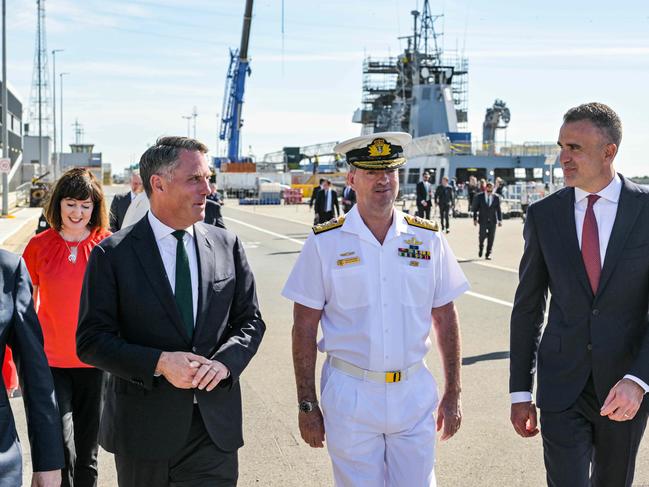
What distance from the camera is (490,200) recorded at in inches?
799

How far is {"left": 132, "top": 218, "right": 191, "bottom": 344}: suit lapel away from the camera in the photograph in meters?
3.50

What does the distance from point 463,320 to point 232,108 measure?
65.4m

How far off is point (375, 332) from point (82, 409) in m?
1.79

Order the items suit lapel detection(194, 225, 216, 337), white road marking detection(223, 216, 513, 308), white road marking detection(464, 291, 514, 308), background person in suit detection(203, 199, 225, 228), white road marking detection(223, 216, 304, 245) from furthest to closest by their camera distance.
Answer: white road marking detection(223, 216, 304, 245) → white road marking detection(223, 216, 513, 308) → white road marking detection(464, 291, 514, 308) → background person in suit detection(203, 199, 225, 228) → suit lapel detection(194, 225, 216, 337)

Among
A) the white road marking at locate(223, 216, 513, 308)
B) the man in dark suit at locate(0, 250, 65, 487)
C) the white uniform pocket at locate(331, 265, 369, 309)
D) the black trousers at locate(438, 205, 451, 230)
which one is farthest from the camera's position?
the black trousers at locate(438, 205, 451, 230)

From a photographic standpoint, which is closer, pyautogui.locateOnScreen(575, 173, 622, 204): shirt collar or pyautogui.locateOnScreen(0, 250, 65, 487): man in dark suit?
pyautogui.locateOnScreen(0, 250, 65, 487): man in dark suit

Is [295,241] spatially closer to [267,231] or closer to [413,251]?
[267,231]

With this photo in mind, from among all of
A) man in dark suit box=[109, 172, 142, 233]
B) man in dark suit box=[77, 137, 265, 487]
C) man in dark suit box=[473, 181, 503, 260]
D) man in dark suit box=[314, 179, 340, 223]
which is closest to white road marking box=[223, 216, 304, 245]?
man in dark suit box=[314, 179, 340, 223]

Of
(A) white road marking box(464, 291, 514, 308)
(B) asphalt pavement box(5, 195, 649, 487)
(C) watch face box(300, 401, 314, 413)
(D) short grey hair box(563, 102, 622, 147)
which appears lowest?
(B) asphalt pavement box(5, 195, 649, 487)

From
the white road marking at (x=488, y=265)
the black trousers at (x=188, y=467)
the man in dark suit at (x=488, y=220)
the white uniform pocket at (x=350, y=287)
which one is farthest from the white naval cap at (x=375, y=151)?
the man in dark suit at (x=488, y=220)

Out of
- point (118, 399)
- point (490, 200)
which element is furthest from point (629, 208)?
point (490, 200)

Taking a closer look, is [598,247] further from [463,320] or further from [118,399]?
[463,320]

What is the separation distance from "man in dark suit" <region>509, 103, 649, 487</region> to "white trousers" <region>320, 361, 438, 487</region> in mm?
552

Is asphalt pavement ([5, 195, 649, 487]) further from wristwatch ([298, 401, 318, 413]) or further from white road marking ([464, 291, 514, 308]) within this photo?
wristwatch ([298, 401, 318, 413])
